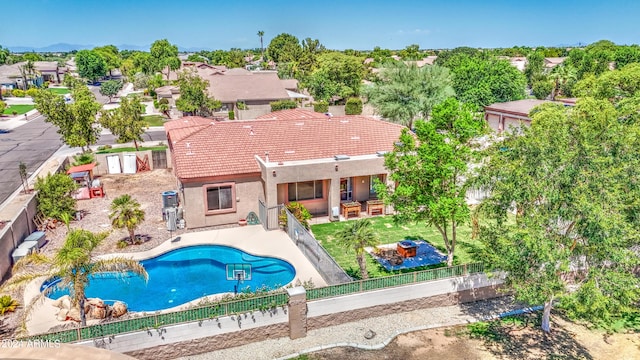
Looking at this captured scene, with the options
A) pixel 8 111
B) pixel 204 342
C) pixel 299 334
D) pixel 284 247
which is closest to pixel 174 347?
pixel 204 342

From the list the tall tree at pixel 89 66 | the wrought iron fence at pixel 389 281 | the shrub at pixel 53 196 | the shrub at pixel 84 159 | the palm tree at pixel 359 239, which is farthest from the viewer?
the tall tree at pixel 89 66

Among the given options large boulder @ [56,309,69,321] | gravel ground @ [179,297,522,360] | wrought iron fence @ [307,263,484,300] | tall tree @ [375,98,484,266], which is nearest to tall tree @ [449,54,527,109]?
tall tree @ [375,98,484,266]

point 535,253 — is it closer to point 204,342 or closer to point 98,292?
point 204,342

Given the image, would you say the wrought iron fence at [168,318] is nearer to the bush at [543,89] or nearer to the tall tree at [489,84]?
the tall tree at [489,84]

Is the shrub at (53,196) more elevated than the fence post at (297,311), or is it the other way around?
the shrub at (53,196)

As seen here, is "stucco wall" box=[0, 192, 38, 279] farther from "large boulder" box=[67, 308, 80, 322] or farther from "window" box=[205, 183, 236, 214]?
"window" box=[205, 183, 236, 214]

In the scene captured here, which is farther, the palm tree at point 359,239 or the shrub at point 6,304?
the palm tree at point 359,239

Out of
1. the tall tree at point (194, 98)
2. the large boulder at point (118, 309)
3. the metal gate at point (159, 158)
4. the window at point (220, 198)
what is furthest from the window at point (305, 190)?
the tall tree at point (194, 98)

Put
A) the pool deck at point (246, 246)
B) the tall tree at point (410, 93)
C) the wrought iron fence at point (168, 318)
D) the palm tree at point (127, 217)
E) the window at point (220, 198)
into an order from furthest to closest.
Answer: the tall tree at point (410, 93), the window at point (220, 198), the palm tree at point (127, 217), the pool deck at point (246, 246), the wrought iron fence at point (168, 318)
